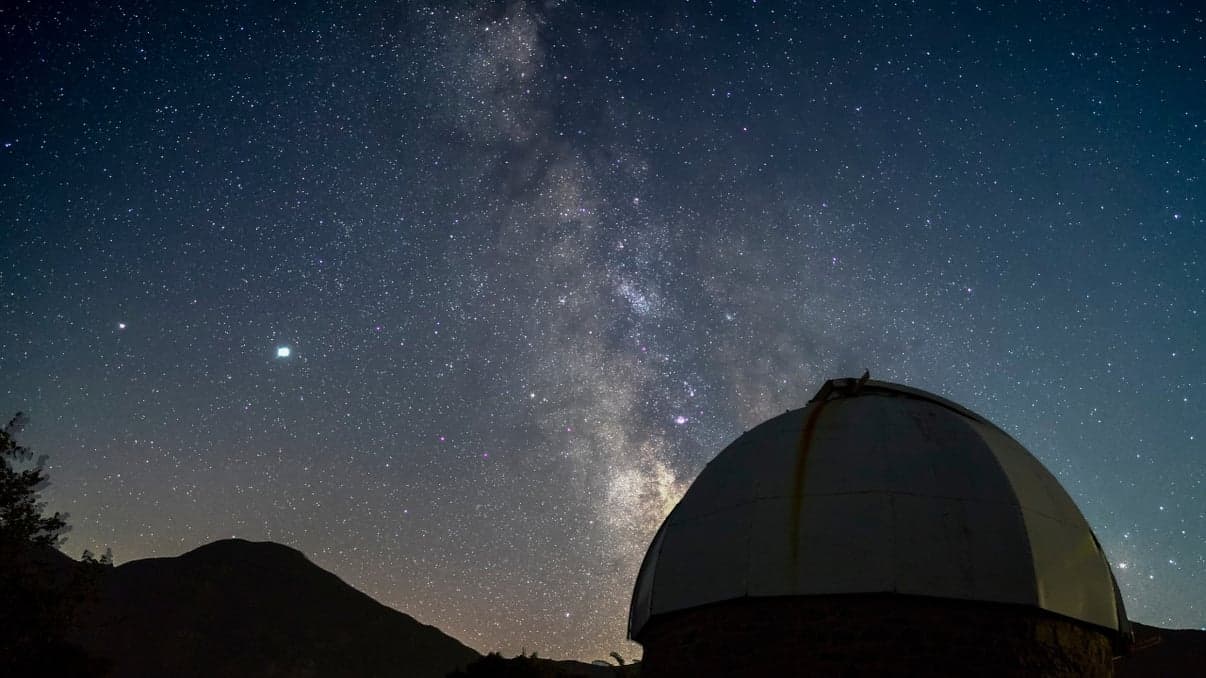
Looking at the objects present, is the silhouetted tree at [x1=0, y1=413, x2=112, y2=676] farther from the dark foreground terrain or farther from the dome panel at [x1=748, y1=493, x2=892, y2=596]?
the dark foreground terrain

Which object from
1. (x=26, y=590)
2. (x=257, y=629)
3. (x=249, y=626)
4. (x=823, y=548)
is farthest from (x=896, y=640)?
(x=249, y=626)

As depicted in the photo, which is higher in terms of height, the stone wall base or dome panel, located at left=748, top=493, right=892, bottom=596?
dome panel, located at left=748, top=493, right=892, bottom=596

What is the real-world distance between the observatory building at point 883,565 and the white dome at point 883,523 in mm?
21

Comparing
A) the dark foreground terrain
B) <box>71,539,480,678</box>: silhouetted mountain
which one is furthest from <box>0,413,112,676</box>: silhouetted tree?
<box>71,539,480,678</box>: silhouetted mountain

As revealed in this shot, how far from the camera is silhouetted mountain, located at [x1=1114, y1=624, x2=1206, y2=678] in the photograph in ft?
127

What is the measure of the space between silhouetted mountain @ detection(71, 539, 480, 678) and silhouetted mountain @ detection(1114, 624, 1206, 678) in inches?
1603

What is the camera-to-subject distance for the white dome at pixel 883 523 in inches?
376

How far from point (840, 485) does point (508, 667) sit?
49.9 feet

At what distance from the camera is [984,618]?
30.4 feet

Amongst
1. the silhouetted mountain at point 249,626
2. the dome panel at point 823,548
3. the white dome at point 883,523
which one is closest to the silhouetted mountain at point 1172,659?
the white dome at point 883,523

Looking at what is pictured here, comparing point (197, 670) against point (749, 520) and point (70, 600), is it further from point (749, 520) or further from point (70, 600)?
point (749, 520)

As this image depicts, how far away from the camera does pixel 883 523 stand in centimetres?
982

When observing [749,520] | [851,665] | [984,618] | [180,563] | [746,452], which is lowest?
[851,665]

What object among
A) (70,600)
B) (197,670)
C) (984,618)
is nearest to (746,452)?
(984,618)
